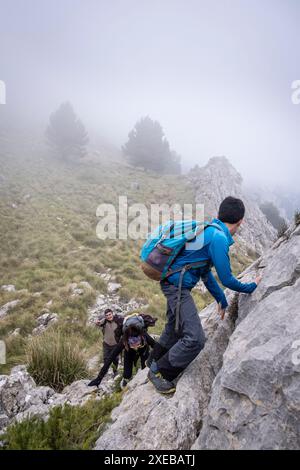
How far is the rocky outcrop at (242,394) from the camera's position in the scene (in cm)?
240

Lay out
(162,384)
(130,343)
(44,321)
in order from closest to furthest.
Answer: (162,384) < (130,343) < (44,321)

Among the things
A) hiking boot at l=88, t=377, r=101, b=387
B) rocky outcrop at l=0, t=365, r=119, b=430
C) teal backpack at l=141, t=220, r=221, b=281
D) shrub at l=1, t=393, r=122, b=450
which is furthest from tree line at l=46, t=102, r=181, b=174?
shrub at l=1, t=393, r=122, b=450

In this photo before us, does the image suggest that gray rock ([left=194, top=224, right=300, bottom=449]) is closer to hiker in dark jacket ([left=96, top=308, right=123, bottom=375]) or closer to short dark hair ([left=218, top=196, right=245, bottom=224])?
short dark hair ([left=218, top=196, right=245, bottom=224])

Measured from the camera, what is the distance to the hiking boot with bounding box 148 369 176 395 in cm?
357

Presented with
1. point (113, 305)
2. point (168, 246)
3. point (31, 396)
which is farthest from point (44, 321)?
point (168, 246)

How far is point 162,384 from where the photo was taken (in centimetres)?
363

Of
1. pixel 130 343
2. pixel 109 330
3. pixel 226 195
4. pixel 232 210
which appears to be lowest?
pixel 109 330

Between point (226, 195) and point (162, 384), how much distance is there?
30720mm

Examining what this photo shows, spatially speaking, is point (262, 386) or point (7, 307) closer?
point (262, 386)

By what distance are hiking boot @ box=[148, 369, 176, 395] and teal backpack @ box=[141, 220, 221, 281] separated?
4.81 feet

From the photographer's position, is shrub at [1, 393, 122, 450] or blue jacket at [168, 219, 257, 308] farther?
blue jacket at [168, 219, 257, 308]

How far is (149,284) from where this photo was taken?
1224 cm

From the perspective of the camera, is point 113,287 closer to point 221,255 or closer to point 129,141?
point 221,255

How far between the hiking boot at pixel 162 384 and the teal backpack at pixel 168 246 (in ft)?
4.81
